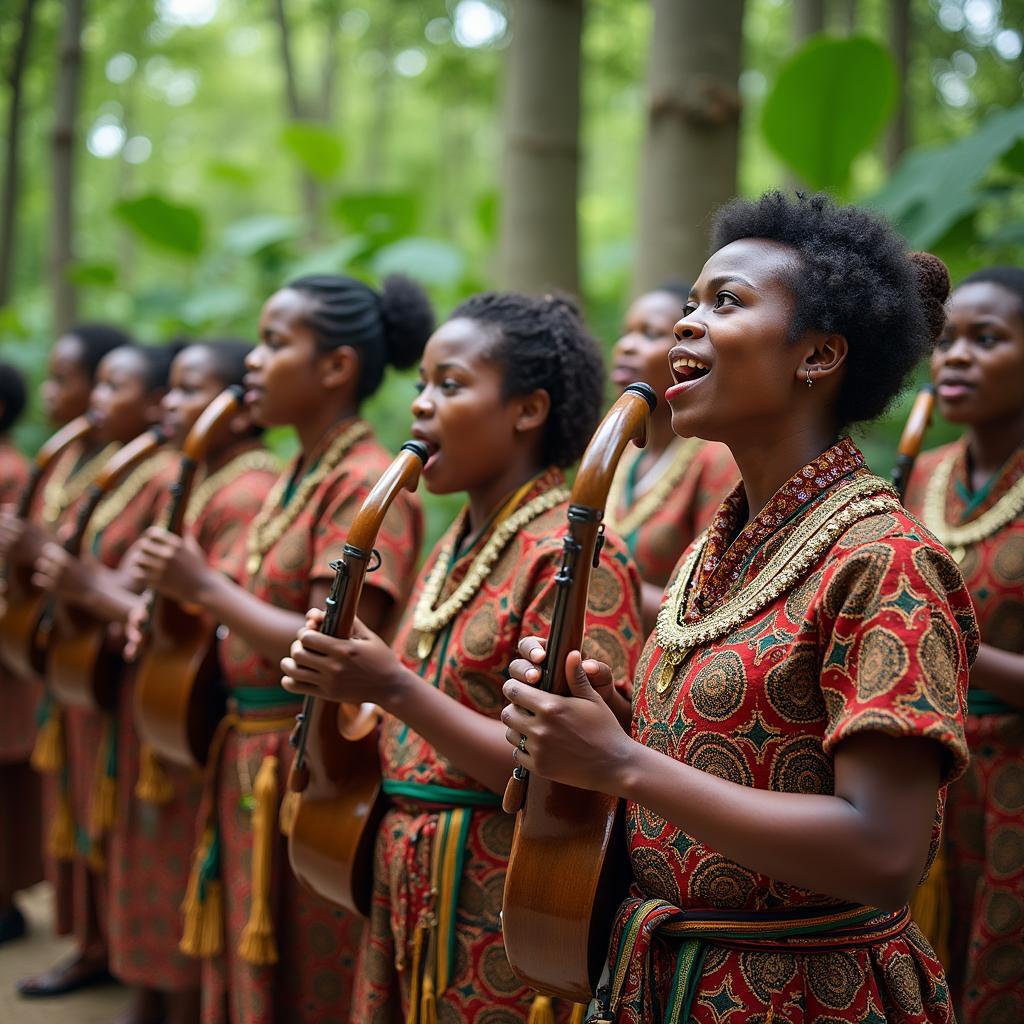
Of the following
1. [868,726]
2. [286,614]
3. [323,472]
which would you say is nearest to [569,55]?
[323,472]

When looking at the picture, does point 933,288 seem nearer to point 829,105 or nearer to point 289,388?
point 289,388

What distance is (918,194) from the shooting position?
4.43m

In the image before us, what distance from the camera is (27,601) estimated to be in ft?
14.1

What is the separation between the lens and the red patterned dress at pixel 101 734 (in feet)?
13.1

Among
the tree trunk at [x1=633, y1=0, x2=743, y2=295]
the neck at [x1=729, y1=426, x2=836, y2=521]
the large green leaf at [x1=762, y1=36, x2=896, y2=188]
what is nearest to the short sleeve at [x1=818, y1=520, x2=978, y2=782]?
the neck at [x1=729, y1=426, x2=836, y2=521]

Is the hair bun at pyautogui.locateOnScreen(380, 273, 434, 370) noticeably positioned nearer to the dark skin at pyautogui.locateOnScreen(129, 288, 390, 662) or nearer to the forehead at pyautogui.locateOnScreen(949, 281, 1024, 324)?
the dark skin at pyautogui.locateOnScreen(129, 288, 390, 662)

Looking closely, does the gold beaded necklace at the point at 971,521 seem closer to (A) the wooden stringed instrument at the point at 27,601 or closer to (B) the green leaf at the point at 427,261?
(A) the wooden stringed instrument at the point at 27,601

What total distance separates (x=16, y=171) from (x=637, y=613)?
26.5 ft

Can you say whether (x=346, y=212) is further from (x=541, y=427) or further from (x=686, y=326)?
(x=686, y=326)

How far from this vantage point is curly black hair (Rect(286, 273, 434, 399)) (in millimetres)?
3291

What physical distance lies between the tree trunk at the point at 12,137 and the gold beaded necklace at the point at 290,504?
19.6 ft

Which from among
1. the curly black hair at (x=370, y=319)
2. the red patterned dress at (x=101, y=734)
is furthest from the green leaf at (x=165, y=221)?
the curly black hair at (x=370, y=319)

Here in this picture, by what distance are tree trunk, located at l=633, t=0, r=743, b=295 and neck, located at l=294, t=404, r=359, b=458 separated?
4.53ft

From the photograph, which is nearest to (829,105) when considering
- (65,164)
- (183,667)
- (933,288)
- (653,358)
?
(653,358)
